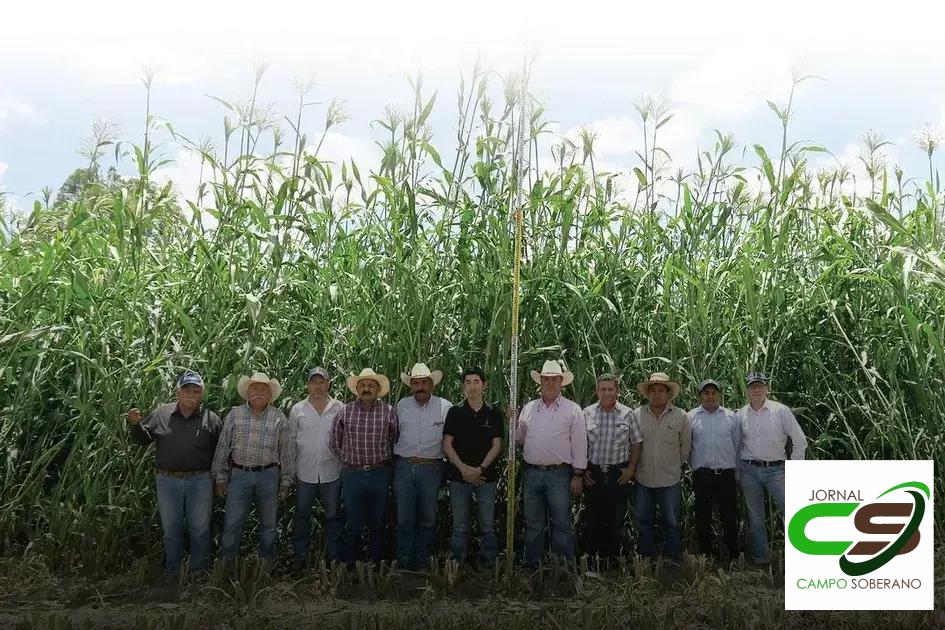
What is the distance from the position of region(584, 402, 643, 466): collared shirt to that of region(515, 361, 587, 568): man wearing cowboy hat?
0.38ft

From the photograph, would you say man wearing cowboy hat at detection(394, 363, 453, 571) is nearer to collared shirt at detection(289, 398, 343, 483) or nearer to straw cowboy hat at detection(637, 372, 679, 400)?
collared shirt at detection(289, 398, 343, 483)

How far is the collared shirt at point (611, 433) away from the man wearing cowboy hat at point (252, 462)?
5.28ft

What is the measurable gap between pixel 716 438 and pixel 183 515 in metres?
2.84

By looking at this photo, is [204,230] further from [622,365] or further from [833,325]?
[833,325]

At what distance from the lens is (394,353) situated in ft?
15.8

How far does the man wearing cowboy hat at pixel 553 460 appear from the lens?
456cm

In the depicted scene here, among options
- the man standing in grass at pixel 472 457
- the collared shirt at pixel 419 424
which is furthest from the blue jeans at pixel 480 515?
the collared shirt at pixel 419 424

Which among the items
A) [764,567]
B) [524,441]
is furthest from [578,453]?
[764,567]

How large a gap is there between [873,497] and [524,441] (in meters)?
1.71

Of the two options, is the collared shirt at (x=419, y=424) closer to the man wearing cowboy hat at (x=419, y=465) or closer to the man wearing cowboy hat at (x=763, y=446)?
the man wearing cowboy hat at (x=419, y=465)

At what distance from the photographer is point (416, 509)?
4.65 meters

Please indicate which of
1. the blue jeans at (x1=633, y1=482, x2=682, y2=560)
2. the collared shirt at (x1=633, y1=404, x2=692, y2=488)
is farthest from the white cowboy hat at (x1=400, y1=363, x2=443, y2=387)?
the blue jeans at (x1=633, y1=482, x2=682, y2=560)

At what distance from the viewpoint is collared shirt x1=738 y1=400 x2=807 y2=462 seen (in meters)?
4.62

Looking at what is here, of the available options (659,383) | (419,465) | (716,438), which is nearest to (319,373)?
(419,465)
